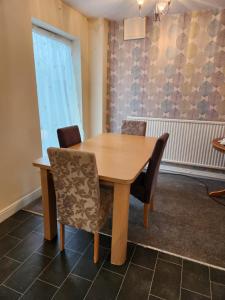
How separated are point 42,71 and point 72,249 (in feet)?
7.23

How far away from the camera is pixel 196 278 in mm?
1513

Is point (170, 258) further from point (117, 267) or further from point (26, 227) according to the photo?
point (26, 227)

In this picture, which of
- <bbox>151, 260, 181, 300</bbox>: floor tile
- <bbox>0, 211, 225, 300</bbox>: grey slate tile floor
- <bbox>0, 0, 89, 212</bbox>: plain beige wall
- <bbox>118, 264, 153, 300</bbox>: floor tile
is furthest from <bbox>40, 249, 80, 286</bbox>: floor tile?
<bbox>0, 0, 89, 212</bbox>: plain beige wall

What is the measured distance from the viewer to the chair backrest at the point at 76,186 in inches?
52.1

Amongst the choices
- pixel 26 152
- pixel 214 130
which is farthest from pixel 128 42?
pixel 26 152

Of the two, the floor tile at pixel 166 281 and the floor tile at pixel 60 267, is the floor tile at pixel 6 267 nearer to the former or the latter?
the floor tile at pixel 60 267

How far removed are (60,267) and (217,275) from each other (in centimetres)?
121

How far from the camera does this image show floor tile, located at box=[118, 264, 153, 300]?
138 centimetres

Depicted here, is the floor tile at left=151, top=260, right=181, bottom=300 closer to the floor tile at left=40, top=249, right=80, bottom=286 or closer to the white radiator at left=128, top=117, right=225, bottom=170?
the floor tile at left=40, top=249, right=80, bottom=286

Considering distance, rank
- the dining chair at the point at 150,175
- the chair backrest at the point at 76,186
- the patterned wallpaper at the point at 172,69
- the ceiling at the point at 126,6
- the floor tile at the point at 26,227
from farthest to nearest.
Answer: the patterned wallpaper at the point at 172,69
the ceiling at the point at 126,6
the floor tile at the point at 26,227
the dining chair at the point at 150,175
the chair backrest at the point at 76,186

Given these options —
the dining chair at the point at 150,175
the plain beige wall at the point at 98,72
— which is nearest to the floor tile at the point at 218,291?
the dining chair at the point at 150,175

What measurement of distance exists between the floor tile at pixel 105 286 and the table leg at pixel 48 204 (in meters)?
0.61

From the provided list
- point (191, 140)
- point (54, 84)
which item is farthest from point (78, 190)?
point (191, 140)

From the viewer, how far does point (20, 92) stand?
223cm
